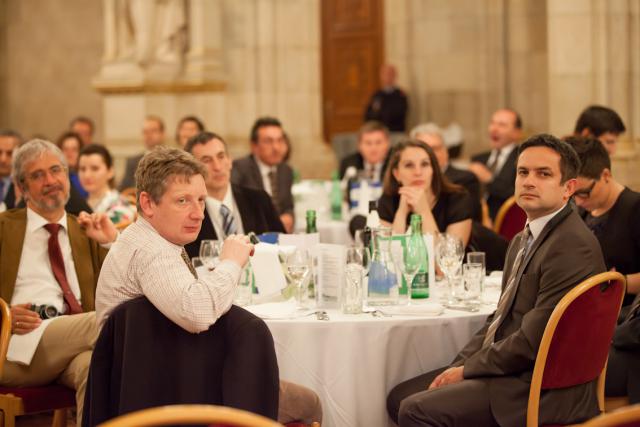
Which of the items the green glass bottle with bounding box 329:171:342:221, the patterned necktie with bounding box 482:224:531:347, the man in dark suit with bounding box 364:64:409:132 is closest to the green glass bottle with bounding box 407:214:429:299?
the patterned necktie with bounding box 482:224:531:347

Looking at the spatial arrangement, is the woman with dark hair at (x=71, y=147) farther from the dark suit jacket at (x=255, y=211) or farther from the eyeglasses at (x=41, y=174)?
the eyeglasses at (x=41, y=174)

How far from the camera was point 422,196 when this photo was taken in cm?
488

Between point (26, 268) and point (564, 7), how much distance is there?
228 inches

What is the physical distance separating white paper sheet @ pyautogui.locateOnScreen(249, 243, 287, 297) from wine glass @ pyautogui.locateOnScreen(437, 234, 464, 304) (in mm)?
625

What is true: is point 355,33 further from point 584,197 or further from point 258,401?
point 258,401

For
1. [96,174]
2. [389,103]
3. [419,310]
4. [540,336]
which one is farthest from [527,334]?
[389,103]

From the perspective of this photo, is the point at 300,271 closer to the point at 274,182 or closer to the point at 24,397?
the point at 24,397

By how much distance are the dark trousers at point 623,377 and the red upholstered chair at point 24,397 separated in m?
1.98

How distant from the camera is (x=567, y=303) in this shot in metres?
3.17

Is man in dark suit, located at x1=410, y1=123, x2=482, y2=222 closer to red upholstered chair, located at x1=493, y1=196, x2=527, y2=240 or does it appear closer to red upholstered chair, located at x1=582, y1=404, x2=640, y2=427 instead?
red upholstered chair, located at x1=493, y1=196, x2=527, y2=240

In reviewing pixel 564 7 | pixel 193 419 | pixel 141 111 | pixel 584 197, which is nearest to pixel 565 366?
pixel 584 197

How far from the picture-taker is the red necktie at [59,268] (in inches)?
168

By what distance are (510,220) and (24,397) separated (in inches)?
131

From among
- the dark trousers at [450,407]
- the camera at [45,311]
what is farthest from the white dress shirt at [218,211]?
the dark trousers at [450,407]
